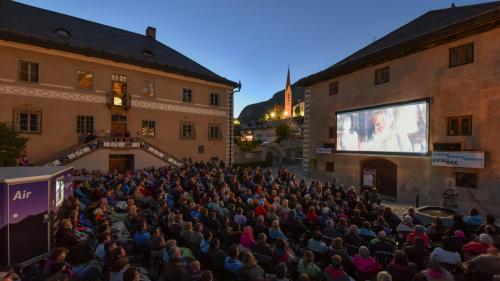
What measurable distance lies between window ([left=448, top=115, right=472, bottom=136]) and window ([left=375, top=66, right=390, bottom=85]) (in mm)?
5084

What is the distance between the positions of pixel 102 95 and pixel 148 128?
A: 4.52 meters

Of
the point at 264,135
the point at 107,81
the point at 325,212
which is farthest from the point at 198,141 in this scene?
the point at 264,135

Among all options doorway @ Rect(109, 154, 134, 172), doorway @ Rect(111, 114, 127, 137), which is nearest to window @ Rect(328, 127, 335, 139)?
doorway @ Rect(109, 154, 134, 172)

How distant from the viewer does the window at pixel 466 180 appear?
47.3 ft

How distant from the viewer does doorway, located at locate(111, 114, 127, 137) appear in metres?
22.1

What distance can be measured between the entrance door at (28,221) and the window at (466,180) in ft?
61.4

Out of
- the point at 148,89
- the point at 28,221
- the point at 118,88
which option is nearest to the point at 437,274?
the point at 28,221

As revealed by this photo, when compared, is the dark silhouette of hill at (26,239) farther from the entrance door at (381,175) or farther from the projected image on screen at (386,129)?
the entrance door at (381,175)

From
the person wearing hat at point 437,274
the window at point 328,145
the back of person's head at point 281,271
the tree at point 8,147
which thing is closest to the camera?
the person wearing hat at point 437,274

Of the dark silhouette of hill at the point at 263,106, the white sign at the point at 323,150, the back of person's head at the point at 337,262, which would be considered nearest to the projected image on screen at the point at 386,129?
the white sign at the point at 323,150

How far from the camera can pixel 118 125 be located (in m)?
22.6

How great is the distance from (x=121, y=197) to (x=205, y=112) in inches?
662

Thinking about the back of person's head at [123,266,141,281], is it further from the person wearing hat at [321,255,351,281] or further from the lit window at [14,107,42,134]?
the lit window at [14,107,42,134]

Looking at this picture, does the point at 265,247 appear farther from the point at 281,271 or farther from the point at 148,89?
the point at 148,89
